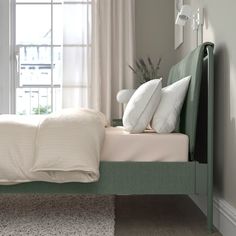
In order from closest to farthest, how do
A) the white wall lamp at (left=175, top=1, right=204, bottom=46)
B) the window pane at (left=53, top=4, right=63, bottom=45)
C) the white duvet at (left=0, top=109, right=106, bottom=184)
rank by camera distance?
the white duvet at (left=0, top=109, right=106, bottom=184)
the white wall lamp at (left=175, top=1, right=204, bottom=46)
the window pane at (left=53, top=4, right=63, bottom=45)

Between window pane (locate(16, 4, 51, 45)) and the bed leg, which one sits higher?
window pane (locate(16, 4, 51, 45))

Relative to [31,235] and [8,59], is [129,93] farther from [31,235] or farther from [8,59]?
[31,235]

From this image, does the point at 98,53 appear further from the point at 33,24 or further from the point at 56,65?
the point at 33,24

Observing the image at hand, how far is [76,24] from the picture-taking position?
182 inches

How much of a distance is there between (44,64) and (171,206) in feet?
8.33

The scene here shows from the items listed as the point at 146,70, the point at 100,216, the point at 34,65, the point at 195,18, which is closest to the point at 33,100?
the point at 34,65

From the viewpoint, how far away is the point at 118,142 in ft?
7.95

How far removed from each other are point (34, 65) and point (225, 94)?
3026 mm

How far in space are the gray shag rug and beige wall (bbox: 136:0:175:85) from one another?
200 cm

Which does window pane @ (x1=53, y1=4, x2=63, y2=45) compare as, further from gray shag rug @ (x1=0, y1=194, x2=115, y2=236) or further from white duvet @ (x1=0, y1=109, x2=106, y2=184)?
white duvet @ (x1=0, y1=109, x2=106, y2=184)

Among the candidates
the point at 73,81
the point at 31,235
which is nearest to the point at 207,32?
the point at 31,235

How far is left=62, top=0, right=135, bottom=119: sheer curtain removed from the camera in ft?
15.0

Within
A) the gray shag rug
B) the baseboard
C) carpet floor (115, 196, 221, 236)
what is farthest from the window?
the baseboard

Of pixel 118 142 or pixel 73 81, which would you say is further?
pixel 73 81
